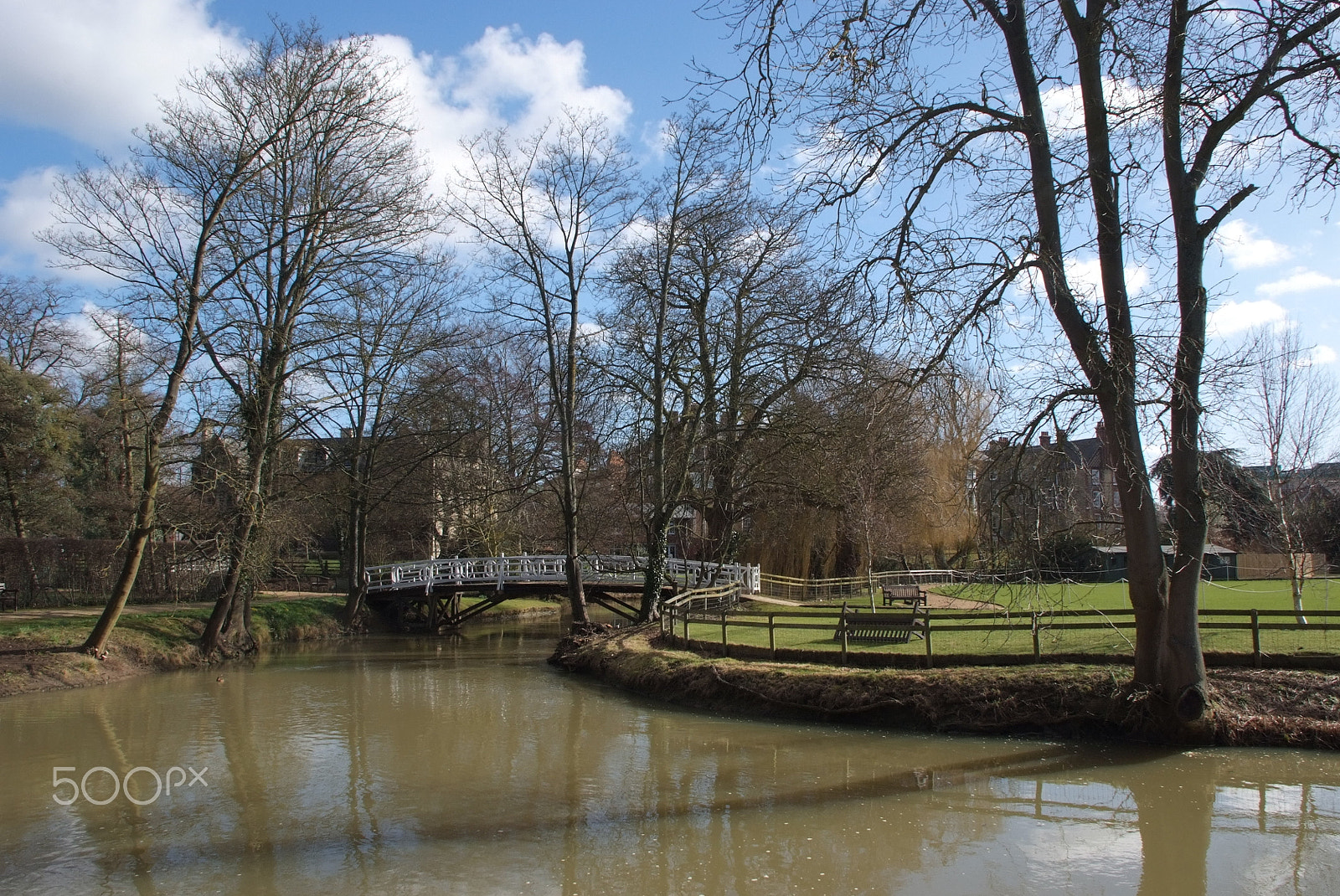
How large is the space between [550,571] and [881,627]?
16.1 m

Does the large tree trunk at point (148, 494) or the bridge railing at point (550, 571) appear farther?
the bridge railing at point (550, 571)

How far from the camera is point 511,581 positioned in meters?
29.1

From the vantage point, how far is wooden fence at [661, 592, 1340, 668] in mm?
12102

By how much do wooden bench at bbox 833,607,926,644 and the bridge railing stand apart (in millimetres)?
9849

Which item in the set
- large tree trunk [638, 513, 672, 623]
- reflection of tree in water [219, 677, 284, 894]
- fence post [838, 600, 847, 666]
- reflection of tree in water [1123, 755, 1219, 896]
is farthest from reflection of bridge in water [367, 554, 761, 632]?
reflection of tree in water [1123, 755, 1219, 896]

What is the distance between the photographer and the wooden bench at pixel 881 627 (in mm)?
14883

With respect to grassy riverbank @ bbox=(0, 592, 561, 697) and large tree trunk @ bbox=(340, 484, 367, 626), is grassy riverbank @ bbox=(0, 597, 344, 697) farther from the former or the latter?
large tree trunk @ bbox=(340, 484, 367, 626)

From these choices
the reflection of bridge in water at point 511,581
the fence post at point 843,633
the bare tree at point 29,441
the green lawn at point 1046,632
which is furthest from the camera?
the reflection of bridge in water at point 511,581

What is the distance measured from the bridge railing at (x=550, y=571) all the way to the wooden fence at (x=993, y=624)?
5866 mm

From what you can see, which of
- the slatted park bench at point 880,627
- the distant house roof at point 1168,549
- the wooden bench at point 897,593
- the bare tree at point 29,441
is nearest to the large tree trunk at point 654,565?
the wooden bench at point 897,593

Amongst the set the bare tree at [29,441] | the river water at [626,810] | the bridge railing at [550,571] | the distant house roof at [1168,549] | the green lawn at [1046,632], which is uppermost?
the bare tree at [29,441]

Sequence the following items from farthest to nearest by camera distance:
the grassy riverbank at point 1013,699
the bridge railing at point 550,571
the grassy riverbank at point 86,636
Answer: the bridge railing at point 550,571, the grassy riverbank at point 86,636, the grassy riverbank at point 1013,699

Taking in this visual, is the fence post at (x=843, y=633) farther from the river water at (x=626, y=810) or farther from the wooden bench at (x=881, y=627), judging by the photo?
the river water at (x=626, y=810)

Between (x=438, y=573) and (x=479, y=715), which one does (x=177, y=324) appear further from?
(x=438, y=573)
